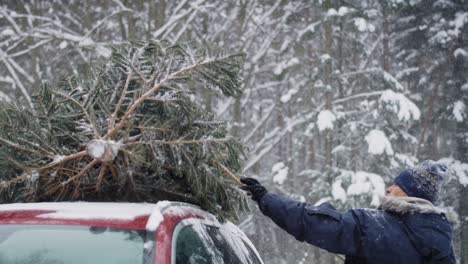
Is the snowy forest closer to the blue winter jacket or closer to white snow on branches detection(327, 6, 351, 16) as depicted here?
white snow on branches detection(327, 6, 351, 16)

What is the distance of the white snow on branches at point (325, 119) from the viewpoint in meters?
13.3

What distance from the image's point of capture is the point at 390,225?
308cm

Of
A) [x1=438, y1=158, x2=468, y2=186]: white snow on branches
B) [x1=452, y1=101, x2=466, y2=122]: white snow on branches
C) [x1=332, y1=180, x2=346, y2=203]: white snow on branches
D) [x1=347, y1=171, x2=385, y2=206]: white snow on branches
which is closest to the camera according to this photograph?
[x1=347, y1=171, x2=385, y2=206]: white snow on branches

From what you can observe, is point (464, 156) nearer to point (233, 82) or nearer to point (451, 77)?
point (451, 77)

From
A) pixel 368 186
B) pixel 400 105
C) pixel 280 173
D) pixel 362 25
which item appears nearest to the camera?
pixel 368 186

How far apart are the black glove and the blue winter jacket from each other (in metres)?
0.21

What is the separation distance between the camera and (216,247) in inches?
123

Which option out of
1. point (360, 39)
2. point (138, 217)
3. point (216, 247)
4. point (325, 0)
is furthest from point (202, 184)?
point (360, 39)

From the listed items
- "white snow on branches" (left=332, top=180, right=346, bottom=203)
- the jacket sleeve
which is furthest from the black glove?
"white snow on branches" (left=332, top=180, right=346, bottom=203)

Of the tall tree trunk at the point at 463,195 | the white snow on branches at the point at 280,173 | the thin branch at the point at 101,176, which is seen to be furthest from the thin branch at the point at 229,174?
the tall tree trunk at the point at 463,195

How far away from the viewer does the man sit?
2986 millimetres

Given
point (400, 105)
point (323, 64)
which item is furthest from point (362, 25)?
point (400, 105)

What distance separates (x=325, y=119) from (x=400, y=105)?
1.86 m

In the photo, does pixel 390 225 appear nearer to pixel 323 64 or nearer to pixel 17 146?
pixel 17 146
